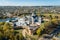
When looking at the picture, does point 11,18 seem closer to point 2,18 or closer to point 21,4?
point 2,18

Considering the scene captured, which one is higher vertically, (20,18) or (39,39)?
(20,18)

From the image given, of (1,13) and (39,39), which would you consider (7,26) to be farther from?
(39,39)

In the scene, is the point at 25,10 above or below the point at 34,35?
above

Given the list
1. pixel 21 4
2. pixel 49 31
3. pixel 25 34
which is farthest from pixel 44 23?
pixel 21 4

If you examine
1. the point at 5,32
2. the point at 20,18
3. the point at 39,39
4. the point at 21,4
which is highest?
the point at 21,4

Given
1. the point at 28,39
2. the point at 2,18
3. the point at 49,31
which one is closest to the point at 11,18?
the point at 2,18

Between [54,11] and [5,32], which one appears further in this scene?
[54,11]
